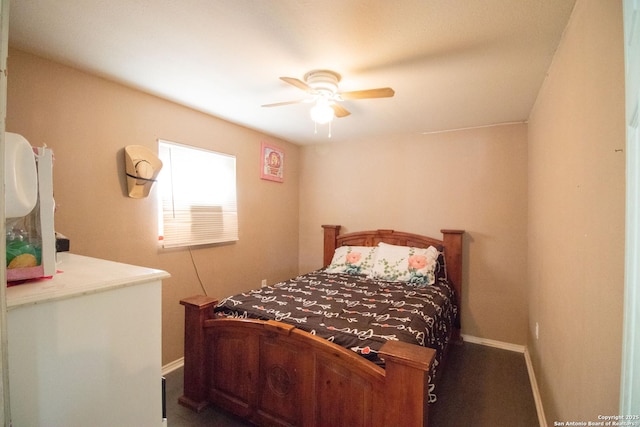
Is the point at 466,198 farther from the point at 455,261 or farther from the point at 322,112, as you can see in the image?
the point at 322,112

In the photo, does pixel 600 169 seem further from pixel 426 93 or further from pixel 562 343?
pixel 426 93

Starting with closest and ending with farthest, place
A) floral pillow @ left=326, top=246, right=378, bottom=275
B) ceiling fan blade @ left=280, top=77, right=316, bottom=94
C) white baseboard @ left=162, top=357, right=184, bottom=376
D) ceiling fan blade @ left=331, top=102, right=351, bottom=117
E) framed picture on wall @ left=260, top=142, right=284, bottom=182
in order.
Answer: ceiling fan blade @ left=280, top=77, right=316, bottom=94 → ceiling fan blade @ left=331, top=102, right=351, bottom=117 → white baseboard @ left=162, top=357, right=184, bottom=376 → floral pillow @ left=326, top=246, right=378, bottom=275 → framed picture on wall @ left=260, top=142, right=284, bottom=182

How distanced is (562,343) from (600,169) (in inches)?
36.9

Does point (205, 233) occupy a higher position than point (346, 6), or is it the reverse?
point (346, 6)

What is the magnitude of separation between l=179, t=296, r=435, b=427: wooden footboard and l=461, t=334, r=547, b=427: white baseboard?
1236mm

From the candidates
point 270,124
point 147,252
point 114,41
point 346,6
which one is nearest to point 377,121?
point 270,124

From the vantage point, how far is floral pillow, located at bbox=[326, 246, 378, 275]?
313 centimetres

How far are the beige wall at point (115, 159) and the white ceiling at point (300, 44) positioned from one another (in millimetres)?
164

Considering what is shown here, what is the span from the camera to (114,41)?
159 centimetres

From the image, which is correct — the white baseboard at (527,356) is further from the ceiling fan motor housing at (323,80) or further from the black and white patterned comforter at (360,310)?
the ceiling fan motor housing at (323,80)

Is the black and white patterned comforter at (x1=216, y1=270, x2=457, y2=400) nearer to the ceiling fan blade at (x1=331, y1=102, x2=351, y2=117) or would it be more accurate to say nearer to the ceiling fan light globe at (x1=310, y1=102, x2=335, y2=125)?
the ceiling fan light globe at (x1=310, y1=102, x2=335, y2=125)

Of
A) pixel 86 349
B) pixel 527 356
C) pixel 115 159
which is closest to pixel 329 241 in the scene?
pixel 527 356

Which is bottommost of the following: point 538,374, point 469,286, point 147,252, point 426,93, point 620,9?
point 538,374

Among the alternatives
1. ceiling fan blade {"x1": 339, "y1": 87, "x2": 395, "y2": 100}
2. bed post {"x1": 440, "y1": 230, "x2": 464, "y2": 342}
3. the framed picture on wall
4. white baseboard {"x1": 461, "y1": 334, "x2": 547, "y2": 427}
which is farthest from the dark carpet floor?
the framed picture on wall
